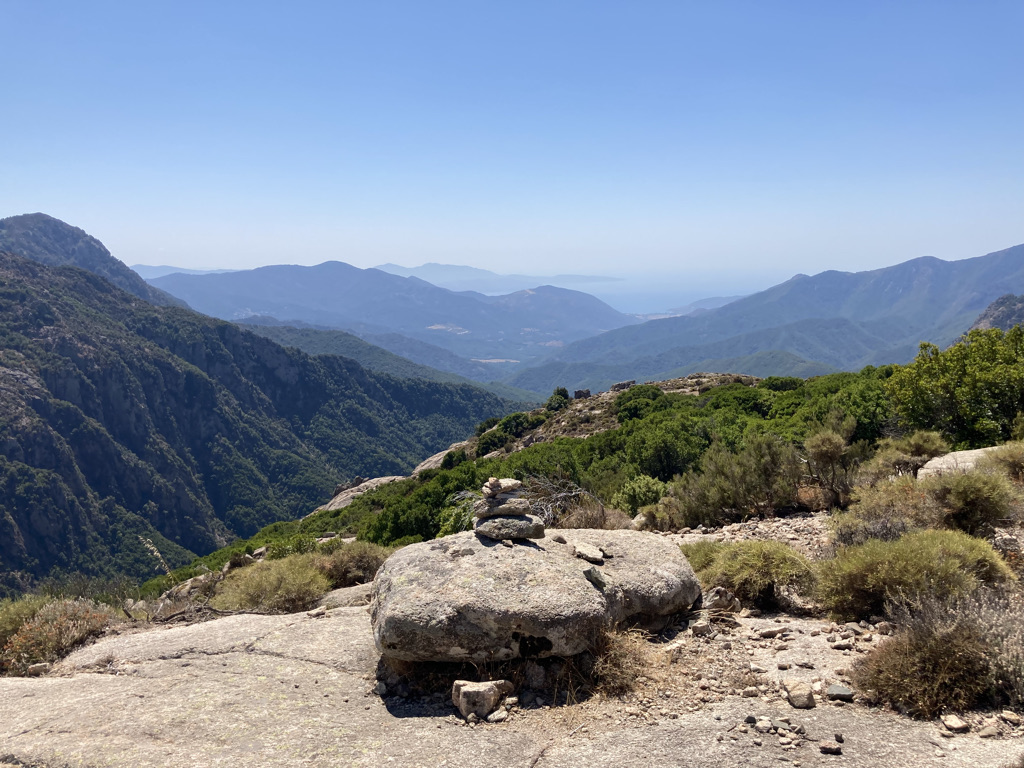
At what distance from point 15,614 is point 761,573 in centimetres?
1110

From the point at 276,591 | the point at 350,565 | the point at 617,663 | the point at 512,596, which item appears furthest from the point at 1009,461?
the point at 276,591

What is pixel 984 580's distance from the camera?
20.7ft

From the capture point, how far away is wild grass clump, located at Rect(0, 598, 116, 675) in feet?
24.4

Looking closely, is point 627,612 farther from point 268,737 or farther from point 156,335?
point 156,335

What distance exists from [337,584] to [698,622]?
6909 millimetres

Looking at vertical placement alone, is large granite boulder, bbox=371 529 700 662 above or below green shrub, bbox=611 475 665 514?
above

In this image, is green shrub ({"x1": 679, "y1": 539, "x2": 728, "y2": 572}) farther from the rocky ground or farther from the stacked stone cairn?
the stacked stone cairn

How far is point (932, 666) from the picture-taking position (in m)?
4.68

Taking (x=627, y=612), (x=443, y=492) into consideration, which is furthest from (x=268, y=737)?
(x=443, y=492)

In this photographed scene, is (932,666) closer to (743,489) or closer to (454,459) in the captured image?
(743,489)

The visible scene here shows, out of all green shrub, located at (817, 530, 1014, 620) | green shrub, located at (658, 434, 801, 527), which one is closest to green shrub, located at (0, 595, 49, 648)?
green shrub, located at (817, 530, 1014, 620)

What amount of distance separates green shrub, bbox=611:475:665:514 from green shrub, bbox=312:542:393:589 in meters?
6.24

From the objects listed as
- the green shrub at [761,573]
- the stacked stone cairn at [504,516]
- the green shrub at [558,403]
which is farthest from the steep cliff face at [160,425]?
the green shrub at [761,573]

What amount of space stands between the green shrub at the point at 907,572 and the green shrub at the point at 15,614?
37.2ft
